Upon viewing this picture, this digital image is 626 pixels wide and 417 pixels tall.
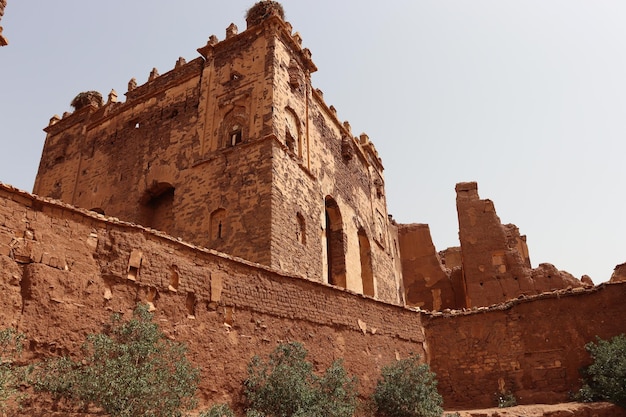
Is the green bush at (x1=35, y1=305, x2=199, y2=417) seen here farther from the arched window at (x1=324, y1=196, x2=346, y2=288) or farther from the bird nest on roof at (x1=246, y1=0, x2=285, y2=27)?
the bird nest on roof at (x1=246, y1=0, x2=285, y2=27)

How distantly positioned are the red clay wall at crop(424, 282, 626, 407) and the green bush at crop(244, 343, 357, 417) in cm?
311

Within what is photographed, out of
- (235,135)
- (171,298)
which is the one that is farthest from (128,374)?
(235,135)

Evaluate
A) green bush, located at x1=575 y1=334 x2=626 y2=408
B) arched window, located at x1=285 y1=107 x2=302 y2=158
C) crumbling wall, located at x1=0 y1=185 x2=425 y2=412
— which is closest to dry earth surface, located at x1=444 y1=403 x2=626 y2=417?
green bush, located at x1=575 y1=334 x2=626 y2=408

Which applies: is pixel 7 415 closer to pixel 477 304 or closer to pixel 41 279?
pixel 41 279

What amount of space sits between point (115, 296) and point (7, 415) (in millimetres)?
2136

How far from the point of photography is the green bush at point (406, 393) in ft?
30.9

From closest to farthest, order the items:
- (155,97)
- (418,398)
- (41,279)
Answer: (41,279), (418,398), (155,97)

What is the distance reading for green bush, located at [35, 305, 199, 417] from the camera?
639 cm

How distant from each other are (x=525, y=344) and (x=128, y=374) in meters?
8.22

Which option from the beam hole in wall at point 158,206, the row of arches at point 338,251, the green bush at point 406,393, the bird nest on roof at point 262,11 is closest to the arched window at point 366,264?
the row of arches at point 338,251

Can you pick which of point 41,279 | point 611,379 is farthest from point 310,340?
point 611,379

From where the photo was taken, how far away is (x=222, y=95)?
18.2m

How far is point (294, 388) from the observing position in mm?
8180

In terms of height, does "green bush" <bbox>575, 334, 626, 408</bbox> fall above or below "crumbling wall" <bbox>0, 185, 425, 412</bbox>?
below
